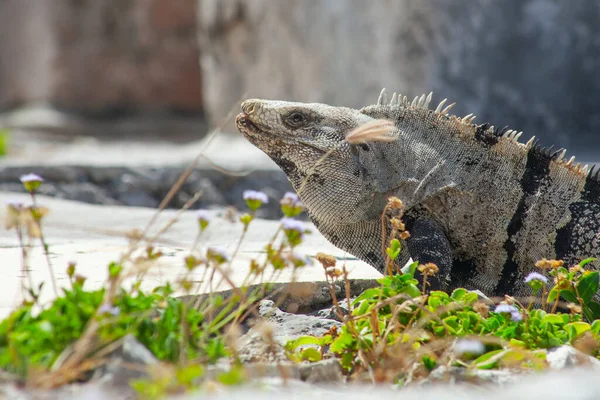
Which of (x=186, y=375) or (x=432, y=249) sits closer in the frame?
(x=186, y=375)

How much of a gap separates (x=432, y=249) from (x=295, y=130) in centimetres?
83

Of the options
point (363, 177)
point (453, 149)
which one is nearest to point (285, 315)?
point (363, 177)

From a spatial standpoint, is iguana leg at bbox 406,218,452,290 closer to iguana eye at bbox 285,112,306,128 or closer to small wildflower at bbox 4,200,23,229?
iguana eye at bbox 285,112,306,128

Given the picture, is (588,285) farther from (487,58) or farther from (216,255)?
(487,58)

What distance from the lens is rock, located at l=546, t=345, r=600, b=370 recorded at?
2.46m

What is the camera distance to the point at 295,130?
3721mm

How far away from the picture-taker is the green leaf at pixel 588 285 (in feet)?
9.86

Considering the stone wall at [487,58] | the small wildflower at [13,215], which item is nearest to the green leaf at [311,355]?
the small wildflower at [13,215]

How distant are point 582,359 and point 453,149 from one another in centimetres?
149

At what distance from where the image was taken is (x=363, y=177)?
365cm

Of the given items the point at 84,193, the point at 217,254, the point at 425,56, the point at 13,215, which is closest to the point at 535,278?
the point at 217,254

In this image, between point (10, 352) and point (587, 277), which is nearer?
point (10, 352)

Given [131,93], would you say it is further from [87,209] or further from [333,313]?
[333,313]

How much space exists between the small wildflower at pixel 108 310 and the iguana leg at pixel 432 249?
1.53m
